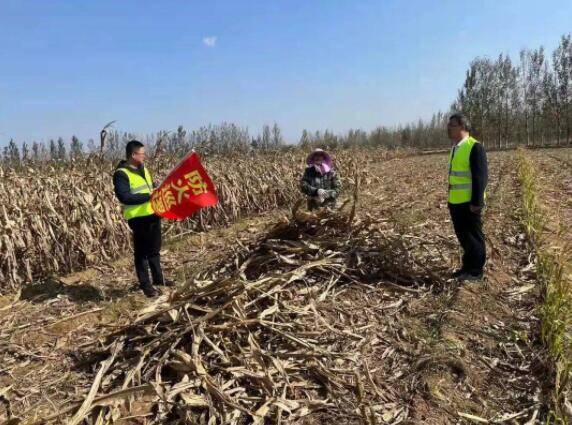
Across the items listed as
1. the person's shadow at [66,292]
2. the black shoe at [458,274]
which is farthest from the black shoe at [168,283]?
the black shoe at [458,274]

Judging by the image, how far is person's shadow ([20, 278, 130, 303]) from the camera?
568 cm

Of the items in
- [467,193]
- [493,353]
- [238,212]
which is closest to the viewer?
[493,353]

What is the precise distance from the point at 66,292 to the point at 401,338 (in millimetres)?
4108

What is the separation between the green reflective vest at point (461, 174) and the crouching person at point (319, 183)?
213 cm

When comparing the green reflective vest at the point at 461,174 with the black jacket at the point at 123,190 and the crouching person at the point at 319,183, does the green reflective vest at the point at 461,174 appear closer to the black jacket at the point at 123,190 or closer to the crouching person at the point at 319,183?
the crouching person at the point at 319,183

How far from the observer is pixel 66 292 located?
5.92 meters

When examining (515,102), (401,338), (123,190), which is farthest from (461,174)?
(515,102)

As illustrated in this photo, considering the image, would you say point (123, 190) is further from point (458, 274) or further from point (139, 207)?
point (458, 274)

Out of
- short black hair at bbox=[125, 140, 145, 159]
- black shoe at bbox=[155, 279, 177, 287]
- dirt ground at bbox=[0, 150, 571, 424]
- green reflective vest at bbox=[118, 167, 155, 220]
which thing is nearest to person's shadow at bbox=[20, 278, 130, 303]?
dirt ground at bbox=[0, 150, 571, 424]

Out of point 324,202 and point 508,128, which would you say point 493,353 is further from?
point 508,128

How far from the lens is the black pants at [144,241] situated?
213 inches

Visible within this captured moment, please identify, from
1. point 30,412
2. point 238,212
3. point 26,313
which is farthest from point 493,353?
point 238,212

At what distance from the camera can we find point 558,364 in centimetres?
316

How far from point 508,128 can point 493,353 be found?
50675 millimetres
